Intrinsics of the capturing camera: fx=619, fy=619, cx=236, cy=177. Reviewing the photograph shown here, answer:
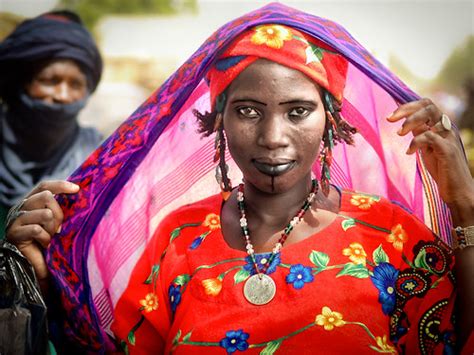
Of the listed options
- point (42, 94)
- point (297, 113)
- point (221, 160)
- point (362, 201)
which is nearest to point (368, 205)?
point (362, 201)

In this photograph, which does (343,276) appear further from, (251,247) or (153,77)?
(153,77)

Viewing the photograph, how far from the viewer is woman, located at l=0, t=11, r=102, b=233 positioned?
459cm

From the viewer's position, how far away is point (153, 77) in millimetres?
5938

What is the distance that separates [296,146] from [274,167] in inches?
3.0

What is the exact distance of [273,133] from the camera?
1.53 m

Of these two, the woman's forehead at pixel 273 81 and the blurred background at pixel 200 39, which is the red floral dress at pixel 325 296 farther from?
the blurred background at pixel 200 39

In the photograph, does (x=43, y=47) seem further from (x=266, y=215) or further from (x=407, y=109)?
(x=407, y=109)

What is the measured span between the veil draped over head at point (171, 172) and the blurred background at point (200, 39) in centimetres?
361

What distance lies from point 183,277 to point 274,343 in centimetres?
31

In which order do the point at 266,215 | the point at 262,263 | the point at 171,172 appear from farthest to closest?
the point at 171,172
the point at 266,215
the point at 262,263

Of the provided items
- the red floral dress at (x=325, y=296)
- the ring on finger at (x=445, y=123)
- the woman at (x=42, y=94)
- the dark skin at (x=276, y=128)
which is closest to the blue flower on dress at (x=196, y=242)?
the red floral dress at (x=325, y=296)

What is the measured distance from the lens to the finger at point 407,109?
5.02ft

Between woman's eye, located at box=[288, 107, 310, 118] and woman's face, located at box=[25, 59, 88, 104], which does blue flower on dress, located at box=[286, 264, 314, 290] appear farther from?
woman's face, located at box=[25, 59, 88, 104]

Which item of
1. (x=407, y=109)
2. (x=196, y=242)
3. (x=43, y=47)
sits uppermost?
(x=43, y=47)
